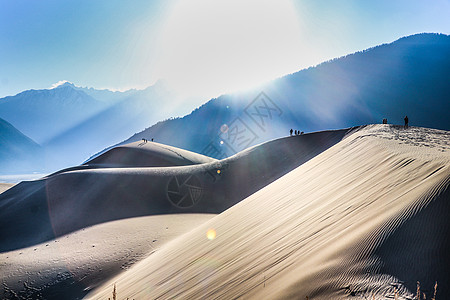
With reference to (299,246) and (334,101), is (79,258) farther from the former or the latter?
(334,101)

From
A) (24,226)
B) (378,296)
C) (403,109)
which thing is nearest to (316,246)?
(378,296)

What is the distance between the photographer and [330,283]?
7.24 ft

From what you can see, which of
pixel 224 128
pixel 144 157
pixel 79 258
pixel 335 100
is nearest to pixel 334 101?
pixel 335 100

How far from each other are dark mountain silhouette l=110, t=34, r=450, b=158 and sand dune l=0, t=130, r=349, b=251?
69.4 metres

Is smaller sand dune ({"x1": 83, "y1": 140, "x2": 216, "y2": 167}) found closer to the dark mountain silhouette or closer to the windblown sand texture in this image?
the windblown sand texture

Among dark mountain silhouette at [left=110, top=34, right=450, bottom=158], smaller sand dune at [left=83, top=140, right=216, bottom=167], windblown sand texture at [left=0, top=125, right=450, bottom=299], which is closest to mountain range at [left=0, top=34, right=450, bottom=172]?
dark mountain silhouette at [left=110, top=34, right=450, bottom=158]

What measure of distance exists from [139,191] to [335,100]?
99723 mm

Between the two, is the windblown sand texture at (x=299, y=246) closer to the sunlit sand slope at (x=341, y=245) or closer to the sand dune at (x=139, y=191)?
the sunlit sand slope at (x=341, y=245)

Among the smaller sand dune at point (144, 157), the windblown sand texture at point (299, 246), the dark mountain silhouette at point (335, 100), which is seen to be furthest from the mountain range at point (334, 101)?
the windblown sand texture at point (299, 246)

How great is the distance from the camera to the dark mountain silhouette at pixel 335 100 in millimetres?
92188

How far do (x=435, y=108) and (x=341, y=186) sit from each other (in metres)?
107

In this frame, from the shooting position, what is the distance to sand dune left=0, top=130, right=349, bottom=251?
1684 centimetres

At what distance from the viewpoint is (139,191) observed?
21.3m
